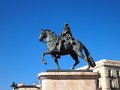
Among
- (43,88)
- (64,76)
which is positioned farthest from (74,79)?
(43,88)

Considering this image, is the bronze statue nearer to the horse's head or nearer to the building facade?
the horse's head

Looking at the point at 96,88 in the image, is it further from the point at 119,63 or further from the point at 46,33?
the point at 119,63

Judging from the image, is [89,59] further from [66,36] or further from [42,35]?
[42,35]

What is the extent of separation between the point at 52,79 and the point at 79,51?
101 inches

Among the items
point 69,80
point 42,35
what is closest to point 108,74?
point 42,35

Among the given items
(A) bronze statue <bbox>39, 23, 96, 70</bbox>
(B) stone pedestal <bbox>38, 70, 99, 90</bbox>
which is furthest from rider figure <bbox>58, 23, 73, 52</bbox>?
(B) stone pedestal <bbox>38, 70, 99, 90</bbox>

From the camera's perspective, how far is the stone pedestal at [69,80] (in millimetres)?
18328

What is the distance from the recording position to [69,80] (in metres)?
18.5

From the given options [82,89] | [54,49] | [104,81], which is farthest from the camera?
[104,81]

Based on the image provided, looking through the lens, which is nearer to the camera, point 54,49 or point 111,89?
point 54,49

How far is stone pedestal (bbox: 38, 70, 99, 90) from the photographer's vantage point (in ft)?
60.1

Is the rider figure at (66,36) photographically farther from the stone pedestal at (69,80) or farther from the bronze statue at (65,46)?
the stone pedestal at (69,80)

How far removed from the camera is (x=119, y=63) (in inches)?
2697

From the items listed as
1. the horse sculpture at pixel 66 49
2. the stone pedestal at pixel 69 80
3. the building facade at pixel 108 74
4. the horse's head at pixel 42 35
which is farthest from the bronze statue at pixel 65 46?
the building facade at pixel 108 74
